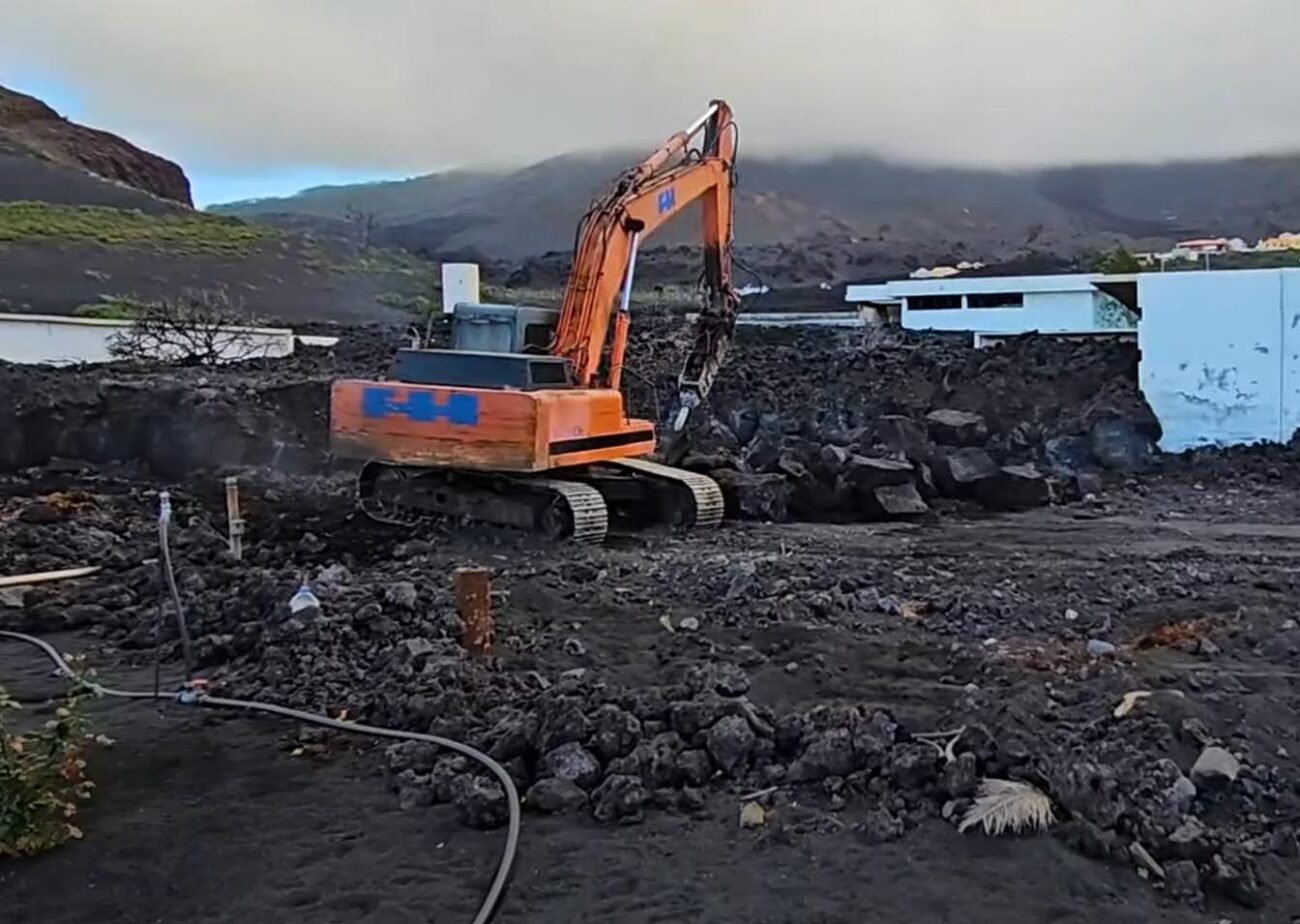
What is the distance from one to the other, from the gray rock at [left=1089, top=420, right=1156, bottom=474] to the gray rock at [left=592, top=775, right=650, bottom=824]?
480 inches

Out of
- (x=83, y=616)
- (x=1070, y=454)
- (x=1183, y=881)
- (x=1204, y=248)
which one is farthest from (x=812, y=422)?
(x=1204, y=248)

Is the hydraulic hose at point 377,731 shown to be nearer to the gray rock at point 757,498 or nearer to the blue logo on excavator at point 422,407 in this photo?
the blue logo on excavator at point 422,407

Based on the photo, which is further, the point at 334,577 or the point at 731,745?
the point at 334,577

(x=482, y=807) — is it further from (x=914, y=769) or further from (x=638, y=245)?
(x=638, y=245)

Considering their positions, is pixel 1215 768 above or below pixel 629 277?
below

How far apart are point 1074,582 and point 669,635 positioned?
2.92m

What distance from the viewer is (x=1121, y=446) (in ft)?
52.9

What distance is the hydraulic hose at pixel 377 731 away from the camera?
14.7ft

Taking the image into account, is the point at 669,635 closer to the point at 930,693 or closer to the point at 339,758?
the point at 930,693

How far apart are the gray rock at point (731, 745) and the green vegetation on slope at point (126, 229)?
1718 inches

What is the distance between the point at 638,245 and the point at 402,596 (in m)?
5.96

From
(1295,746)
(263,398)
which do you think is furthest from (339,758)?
(263,398)

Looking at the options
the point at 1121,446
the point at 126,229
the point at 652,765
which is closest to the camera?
the point at 652,765

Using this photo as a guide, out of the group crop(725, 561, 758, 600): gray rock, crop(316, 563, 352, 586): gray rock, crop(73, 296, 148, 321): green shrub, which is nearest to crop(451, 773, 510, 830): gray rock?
crop(725, 561, 758, 600): gray rock
